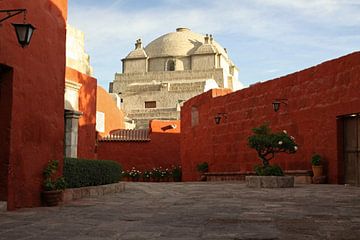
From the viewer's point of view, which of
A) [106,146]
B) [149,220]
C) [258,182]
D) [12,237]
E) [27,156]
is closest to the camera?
[12,237]

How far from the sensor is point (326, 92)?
14.5m

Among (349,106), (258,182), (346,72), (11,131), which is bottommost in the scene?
(258,182)

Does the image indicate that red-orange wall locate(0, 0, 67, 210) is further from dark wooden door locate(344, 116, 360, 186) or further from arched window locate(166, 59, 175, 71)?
arched window locate(166, 59, 175, 71)

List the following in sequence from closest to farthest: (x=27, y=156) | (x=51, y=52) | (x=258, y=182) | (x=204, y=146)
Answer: (x=27, y=156) < (x=51, y=52) < (x=258, y=182) < (x=204, y=146)

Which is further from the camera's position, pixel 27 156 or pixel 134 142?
pixel 134 142

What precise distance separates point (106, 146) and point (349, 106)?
1492 centimetres

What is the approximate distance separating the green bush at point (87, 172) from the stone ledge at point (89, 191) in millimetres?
136

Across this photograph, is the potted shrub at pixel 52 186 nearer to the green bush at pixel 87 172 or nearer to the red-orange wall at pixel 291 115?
the green bush at pixel 87 172

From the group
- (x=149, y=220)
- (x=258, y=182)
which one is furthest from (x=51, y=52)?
(x=258, y=182)

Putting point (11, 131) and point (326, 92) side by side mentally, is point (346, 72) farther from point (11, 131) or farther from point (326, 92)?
point (11, 131)

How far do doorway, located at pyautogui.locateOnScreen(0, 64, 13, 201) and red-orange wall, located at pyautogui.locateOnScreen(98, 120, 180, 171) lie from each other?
18775 millimetres

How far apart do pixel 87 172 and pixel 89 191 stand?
38 centimetres

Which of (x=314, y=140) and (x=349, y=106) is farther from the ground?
(x=349, y=106)

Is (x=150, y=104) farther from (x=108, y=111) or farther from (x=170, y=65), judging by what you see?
(x=108, y=111)
